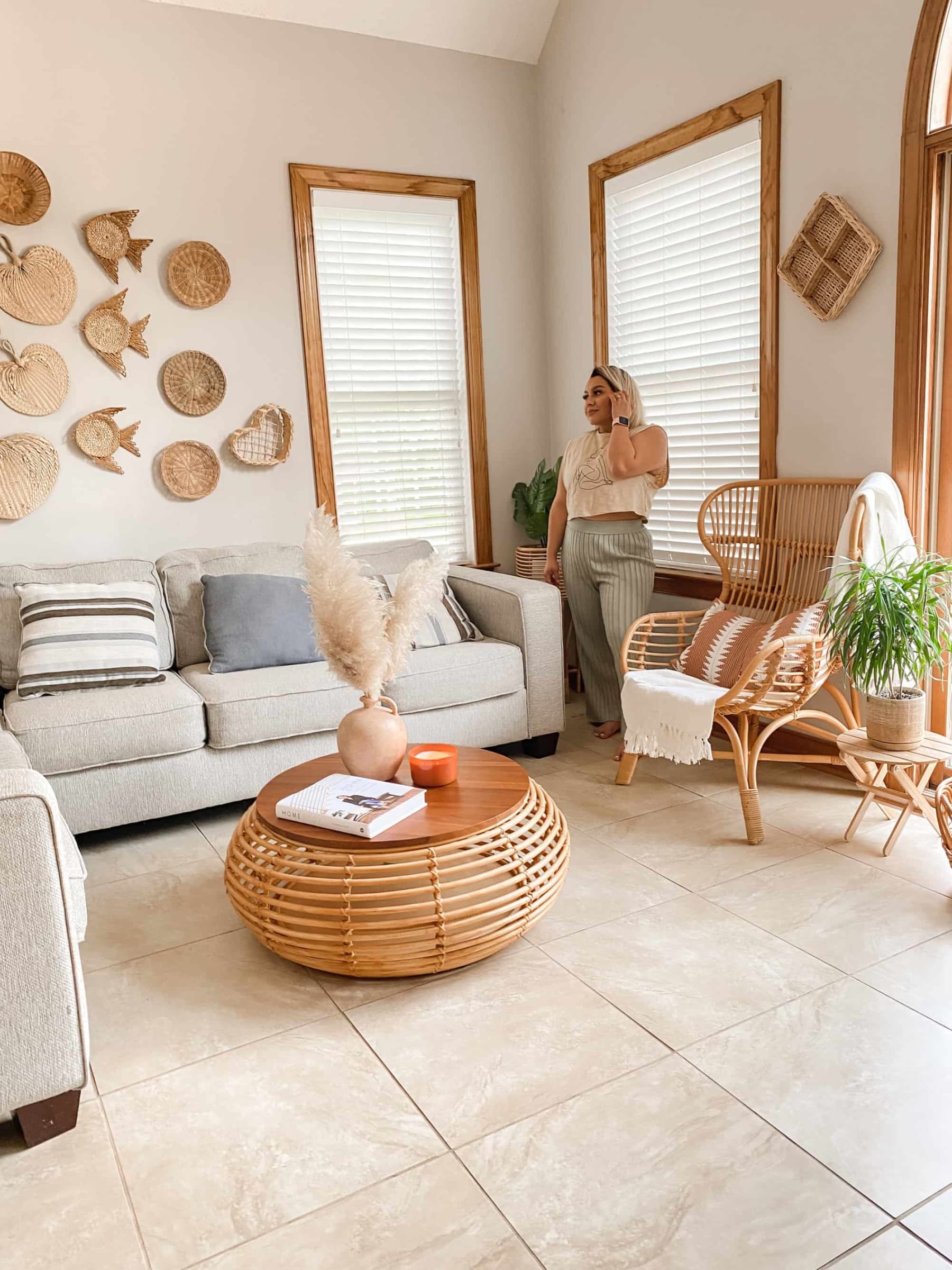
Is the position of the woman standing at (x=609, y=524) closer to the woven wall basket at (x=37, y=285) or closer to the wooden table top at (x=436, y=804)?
the wooden table top at (x=436, y=804)

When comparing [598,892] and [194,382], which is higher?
[194,382]

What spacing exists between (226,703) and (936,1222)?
2.35 metres

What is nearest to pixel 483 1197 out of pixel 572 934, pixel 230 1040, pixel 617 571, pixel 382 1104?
pixel 382 1104

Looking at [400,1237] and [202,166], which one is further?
[202,166]

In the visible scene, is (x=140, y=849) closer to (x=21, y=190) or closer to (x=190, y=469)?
(x=190, y=469)

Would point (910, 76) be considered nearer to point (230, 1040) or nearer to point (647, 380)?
point (647, 380)

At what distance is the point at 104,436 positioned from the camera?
3.90 m

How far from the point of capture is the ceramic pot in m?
2.79

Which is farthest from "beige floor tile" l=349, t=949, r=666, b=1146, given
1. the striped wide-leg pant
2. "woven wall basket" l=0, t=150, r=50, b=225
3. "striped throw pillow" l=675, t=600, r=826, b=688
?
"woven wall basket" l=0, t=150, r=50, b=225

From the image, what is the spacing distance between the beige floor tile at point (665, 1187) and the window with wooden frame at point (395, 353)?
3.14 metres

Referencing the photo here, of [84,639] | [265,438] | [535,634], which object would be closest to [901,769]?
[535,634]

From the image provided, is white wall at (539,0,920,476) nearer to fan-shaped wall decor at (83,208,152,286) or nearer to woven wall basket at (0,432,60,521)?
fan-shaped wall decor at (83,208,152,286)

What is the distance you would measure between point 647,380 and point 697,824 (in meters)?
2.10

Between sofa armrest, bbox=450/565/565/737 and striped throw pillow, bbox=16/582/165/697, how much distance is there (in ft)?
4.19
